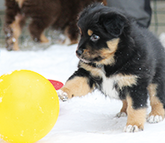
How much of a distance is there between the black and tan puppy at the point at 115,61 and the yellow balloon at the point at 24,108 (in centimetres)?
39

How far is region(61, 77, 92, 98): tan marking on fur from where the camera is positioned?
2.46 meters

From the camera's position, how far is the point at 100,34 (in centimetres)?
227

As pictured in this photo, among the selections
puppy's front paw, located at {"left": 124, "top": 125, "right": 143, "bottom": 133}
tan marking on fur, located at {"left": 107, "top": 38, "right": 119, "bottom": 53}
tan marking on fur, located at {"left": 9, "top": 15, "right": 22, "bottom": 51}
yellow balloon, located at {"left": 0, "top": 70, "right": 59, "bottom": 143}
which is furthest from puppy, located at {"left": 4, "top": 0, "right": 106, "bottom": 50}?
yellow balloon, located at {"left": 0, "top": 70, "right": 59, "bottom": 143}

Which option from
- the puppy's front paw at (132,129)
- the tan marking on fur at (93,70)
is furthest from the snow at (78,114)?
the tan marking on fur at (93,70)

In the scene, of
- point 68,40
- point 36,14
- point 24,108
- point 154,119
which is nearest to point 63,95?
point 24,108

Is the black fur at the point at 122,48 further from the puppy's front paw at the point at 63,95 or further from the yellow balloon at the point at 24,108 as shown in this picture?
the yellow balloon at the point at 24,108

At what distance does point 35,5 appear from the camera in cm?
602

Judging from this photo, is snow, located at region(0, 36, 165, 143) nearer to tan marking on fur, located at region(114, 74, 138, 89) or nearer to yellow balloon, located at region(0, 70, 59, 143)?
yellow balloon, located at region(0, 70, 59, 143)

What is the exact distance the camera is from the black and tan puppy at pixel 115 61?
228cm

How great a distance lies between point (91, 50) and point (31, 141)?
87 cm

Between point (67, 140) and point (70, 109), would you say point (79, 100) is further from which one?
point (67, 140)

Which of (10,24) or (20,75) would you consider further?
(10,24)

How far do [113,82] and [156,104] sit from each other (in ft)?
2.18

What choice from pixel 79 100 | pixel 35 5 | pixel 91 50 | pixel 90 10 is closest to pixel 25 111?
pixel 91 50
